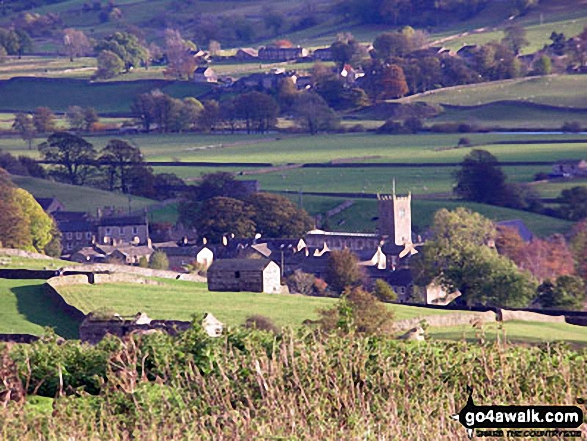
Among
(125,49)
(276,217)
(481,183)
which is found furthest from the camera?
(125,49)

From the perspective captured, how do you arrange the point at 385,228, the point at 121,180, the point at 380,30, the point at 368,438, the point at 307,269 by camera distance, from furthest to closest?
the point at 380,30 → the point at 121,180 → the point at 385,228 → the point at 307,269 → the point at 368,438

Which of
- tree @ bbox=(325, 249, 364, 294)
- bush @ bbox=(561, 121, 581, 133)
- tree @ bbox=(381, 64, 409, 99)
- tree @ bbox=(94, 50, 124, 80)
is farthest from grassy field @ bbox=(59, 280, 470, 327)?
tree @ bbox=(94, 50, 124, 80)

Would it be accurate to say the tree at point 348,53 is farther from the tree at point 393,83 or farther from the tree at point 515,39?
the tree at point 393,83

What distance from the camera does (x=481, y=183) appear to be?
273 ft

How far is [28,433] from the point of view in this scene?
15.1m

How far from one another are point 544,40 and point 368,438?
149 metres

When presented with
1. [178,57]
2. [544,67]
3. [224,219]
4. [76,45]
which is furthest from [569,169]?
[76,45]

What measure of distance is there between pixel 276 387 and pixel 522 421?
3.19 meters

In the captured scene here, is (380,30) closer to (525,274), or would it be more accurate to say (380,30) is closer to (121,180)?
(121,180)

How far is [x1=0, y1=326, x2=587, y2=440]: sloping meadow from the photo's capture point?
14.9 m

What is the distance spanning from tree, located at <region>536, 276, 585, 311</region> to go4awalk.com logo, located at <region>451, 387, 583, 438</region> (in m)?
39.2

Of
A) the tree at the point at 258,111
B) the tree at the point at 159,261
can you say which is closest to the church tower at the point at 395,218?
the tree at the point at 159,261

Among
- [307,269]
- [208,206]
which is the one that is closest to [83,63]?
[208,206]

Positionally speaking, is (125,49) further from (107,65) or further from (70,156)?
(70,156)
